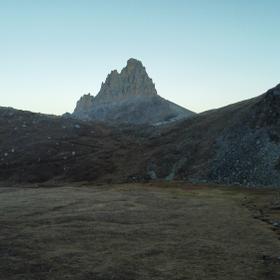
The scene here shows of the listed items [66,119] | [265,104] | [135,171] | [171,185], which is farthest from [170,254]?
[66,119]

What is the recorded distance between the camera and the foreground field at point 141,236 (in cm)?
2675

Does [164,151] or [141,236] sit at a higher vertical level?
[164,151]

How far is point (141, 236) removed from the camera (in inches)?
1414

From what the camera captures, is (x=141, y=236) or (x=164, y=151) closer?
(x=141, y=236)

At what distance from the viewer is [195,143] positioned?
84.8 meters

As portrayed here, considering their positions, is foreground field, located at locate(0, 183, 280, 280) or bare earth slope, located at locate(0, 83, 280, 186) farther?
bare earth slope, located at locate(0, 83, 280, 186)

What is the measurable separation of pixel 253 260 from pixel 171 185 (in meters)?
42.3

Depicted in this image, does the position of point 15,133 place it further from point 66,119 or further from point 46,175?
point 46,175

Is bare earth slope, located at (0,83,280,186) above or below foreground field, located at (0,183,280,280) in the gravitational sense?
above

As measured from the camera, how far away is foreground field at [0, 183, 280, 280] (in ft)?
87.8

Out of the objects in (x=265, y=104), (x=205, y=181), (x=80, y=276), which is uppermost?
(x=265, y=104)

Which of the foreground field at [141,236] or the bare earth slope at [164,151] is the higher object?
the bare earth slope at [164,151]

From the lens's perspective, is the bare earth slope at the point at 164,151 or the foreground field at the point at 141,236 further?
the bare earth slope at the point at 164,151

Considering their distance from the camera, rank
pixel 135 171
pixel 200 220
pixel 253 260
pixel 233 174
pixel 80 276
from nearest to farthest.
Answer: pixel 80 276
pixel 253 260
pixel 200 220
pixel 233 174
pixel 135 171
